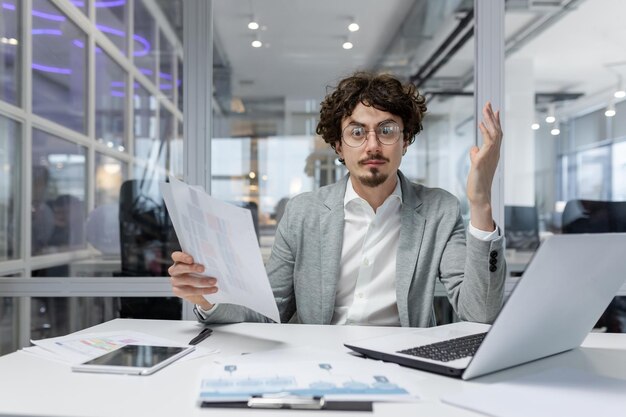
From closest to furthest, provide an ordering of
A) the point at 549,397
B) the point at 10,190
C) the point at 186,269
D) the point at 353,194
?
the point at 549,397 → the point at 186,269 → the point at 353,194 → the point at 10,190

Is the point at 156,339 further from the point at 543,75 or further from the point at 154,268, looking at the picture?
the point at 543,75

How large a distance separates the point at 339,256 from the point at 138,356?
73 cm

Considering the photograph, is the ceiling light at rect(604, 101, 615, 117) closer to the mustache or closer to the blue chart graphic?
the mustache

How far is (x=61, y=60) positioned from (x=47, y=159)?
50 centimetres

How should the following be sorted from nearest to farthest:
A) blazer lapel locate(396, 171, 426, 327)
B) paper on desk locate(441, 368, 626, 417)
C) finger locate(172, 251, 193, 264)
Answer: paper on desk locate(441, 368, 626, 417)
finger locate(172, 251, 193, 264)
blazer lapel locate(396, 171, 426, 327)

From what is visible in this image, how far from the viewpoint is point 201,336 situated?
1.17 meters

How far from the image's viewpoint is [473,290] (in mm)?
1338

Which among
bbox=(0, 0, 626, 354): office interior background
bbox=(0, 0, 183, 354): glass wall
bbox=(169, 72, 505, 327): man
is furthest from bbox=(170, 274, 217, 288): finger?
bbox=(0, 0, 183, 354): glass wall

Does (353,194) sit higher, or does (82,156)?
(82,156)

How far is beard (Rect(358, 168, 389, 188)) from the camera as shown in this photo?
1.59 meters

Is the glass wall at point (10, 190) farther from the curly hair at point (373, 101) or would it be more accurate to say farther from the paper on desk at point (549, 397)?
the paper on desk at point (549, 397)

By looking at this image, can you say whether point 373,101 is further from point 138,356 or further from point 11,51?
point 11,51

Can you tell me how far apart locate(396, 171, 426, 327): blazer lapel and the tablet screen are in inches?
27.3

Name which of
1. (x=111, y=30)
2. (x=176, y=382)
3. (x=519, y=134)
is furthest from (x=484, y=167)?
(x=111, y=30)
